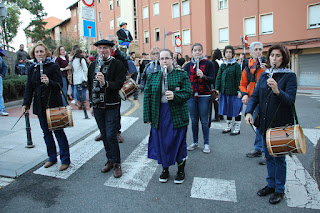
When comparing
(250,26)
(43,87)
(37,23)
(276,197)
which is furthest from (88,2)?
(37,23)

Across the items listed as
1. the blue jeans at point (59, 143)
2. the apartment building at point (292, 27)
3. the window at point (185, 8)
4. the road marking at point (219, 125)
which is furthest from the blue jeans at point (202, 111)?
the window at point (185, 8)

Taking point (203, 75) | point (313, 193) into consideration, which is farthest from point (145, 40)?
point (313, 193)

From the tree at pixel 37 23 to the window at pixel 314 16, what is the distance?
153 ft

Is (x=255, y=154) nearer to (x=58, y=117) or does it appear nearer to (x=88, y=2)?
(x=58, y=117)

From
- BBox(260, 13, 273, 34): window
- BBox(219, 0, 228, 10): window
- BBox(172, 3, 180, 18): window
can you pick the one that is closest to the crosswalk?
BBox(260, 13, 273, 34): window

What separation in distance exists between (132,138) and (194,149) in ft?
5.43

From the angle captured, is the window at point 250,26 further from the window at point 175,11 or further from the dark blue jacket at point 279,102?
the dark blue jacket at point 279,102

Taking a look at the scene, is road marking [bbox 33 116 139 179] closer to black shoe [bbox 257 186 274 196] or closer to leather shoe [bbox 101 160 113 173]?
leather shoe [bbox 101 160 113 173]

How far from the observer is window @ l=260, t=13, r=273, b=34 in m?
24.0

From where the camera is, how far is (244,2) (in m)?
25.1

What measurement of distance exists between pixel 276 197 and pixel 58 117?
340cm

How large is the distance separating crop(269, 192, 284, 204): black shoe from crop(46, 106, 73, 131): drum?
3203 millimetres

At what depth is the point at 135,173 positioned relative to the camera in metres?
4.61

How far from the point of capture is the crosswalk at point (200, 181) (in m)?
3.67
